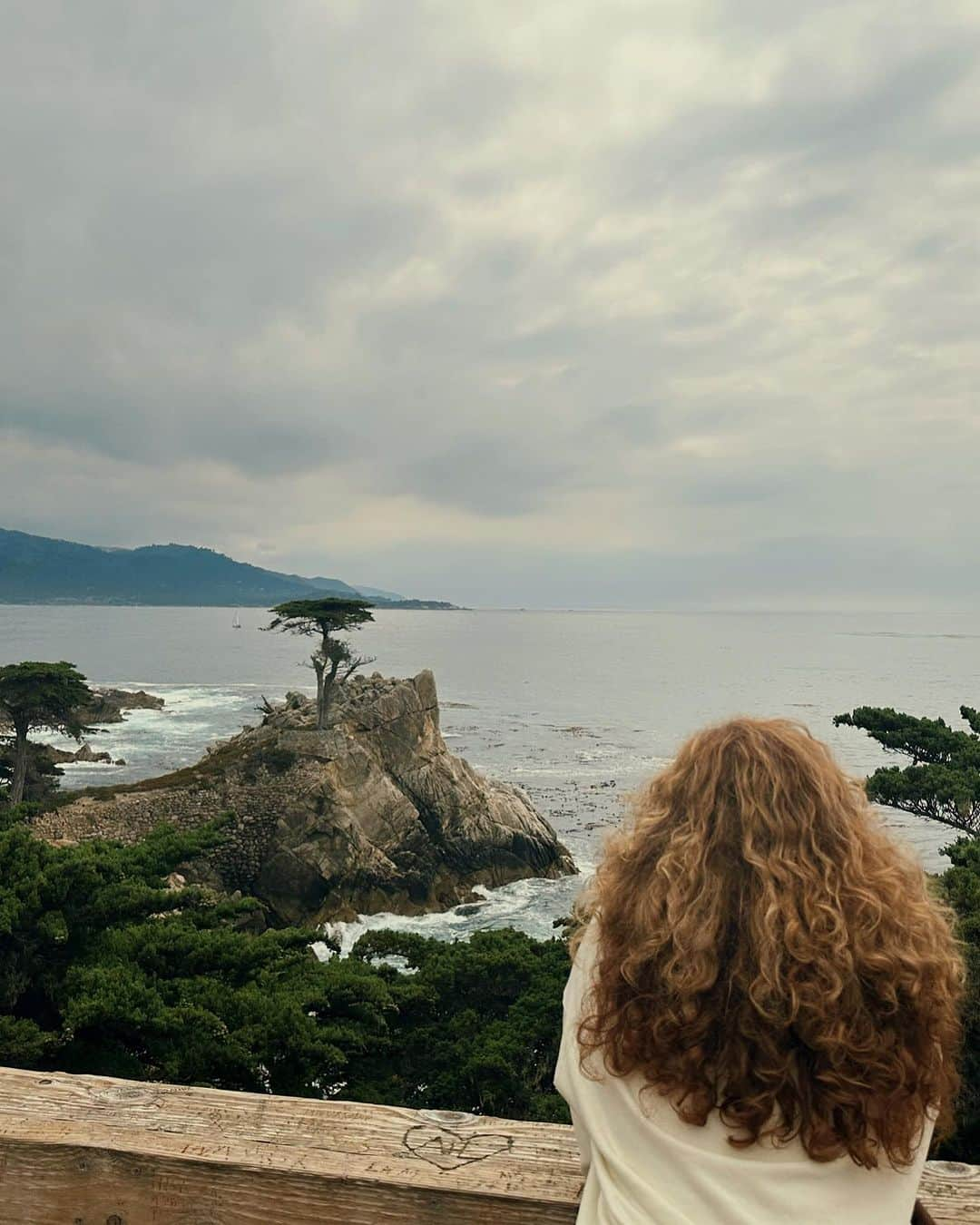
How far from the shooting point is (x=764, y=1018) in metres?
1.31

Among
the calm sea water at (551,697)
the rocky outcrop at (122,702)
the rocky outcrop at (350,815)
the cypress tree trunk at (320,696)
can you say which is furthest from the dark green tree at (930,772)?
the rocky outcrop at (122,702)

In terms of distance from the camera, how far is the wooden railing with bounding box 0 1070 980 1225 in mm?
1533

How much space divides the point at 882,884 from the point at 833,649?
585ft

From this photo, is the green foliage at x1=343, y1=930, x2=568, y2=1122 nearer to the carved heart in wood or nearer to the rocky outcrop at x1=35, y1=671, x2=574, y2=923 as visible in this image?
the carved heart in wood

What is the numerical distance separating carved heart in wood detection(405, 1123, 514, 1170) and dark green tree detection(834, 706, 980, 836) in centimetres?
1511

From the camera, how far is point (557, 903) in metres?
23.5

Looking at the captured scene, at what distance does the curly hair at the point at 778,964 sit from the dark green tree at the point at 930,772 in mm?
15017

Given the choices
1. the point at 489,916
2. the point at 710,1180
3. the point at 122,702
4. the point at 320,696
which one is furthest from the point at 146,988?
the point at 122,702

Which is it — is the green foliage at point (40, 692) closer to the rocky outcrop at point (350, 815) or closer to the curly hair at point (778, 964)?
the rocky outcrop at point (350, 815)

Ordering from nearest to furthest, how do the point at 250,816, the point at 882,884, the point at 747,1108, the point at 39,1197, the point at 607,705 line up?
the point at 747,1108, the point at 882,884, the point at 39,1197, the point at 250,816, the point at 607,705

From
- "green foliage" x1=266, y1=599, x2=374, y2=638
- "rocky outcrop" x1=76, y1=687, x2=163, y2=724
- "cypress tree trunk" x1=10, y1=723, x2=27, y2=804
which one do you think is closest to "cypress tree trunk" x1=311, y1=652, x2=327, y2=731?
"green foliage" x1=266, y1=599, x2=374, y2=638

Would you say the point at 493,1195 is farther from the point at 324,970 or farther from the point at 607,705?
the point at 607,705

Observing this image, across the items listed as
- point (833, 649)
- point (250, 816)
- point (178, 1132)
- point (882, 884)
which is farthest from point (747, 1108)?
point (833, 649)

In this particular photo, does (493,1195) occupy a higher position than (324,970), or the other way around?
(493,1195)
